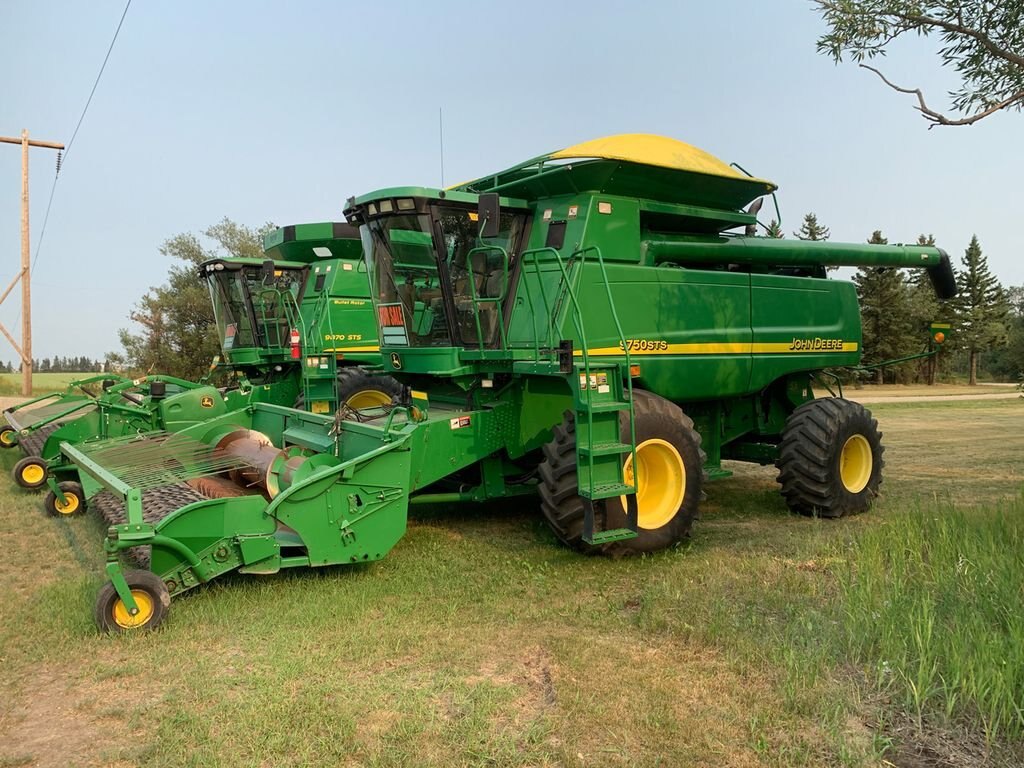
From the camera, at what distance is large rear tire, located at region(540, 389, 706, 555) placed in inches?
199

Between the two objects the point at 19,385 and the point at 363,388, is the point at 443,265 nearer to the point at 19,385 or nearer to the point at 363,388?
the point at 363,388

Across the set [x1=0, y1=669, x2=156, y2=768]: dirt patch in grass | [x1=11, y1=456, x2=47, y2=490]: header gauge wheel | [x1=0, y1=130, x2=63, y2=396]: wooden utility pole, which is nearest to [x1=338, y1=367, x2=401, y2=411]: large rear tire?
[x1=11, y1=456, x2=47, y2=490]: header gauge wheel

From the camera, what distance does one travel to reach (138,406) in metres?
8.30

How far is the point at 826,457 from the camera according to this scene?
6.53 m

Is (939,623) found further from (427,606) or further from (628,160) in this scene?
(628,160)

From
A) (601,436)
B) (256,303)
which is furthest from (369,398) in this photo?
(601,436)

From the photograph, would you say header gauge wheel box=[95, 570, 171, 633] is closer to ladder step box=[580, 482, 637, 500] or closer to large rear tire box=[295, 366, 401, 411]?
ladder step box=[580, 482, 637, 500]

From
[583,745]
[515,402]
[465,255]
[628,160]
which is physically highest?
[628,160]

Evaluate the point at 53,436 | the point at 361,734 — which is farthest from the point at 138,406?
the point at 361,734

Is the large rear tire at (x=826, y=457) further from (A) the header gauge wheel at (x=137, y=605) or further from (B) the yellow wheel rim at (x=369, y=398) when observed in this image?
(B) the yellow wheel rim at (x=369, y=398)

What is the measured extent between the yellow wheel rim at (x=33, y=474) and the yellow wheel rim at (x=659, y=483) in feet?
19.9

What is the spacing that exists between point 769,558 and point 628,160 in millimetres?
3073

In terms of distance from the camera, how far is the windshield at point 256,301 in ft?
37.7

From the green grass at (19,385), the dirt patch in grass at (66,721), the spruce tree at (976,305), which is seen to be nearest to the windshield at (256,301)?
the dirt patch in grass at (66,721)
